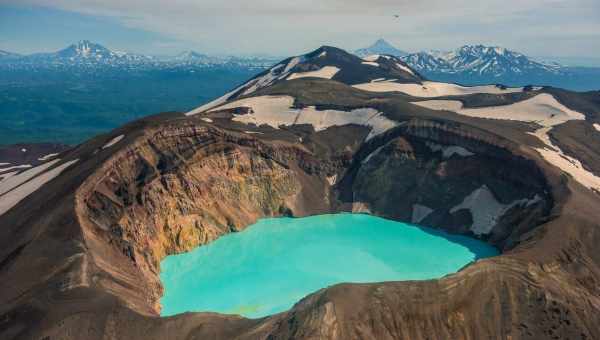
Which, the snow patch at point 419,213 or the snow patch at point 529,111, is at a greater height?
the snow patch at point 529,111

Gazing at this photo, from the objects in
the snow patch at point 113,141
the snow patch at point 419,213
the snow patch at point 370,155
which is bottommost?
the snow patch at point 419,213

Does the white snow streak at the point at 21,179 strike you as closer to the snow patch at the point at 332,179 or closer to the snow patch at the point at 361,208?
the snow patch at the point at 332,179

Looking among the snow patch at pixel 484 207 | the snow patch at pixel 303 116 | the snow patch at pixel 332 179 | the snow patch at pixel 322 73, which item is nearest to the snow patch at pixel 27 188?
the snow patch at pixel 303 116

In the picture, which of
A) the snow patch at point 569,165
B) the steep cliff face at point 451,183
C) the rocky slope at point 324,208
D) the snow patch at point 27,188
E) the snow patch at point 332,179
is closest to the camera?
the rocky slope at point 324,208

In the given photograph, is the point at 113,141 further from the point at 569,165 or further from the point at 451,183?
the point at 569,165

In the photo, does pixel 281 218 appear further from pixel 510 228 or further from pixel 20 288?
pixel 20 288

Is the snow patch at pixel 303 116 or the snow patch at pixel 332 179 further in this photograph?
the snow patch at pixel 303 116

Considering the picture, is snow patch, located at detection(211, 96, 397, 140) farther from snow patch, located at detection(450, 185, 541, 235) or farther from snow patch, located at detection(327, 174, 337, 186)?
snow patch, located at detection(450, 185, 541, 235)

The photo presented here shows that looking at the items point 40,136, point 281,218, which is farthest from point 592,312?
point 40,136
